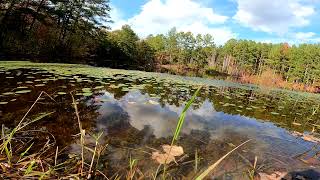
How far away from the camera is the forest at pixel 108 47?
896 inches

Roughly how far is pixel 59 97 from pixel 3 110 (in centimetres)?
180

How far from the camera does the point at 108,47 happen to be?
44.4 metres

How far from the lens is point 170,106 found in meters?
6.84

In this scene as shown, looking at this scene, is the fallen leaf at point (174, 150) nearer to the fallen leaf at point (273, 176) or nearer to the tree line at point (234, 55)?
the fallen leaf at point (273, 176)

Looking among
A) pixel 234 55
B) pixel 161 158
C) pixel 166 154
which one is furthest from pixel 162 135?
pixel 234 55

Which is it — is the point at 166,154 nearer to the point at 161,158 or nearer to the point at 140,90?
the point at 161,158

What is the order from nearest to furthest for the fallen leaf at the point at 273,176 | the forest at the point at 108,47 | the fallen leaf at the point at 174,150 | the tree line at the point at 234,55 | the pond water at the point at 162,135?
the fallen leaf at the point at 273,176 < the pond water at the point at 162,135 < the fallen leaf at the point at 174,150 < the forest at the point at 108,47 < the tree line at the point at 234,55

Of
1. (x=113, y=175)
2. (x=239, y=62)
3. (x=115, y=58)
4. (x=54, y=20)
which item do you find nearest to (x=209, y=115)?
(x=113, y=175)

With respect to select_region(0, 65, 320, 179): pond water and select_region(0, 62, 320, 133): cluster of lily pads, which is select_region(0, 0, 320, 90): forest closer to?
select_region(0, 62, 320, 133): cluster of lily pads

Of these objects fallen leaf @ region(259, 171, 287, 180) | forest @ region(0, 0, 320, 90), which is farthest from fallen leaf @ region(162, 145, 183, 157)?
forest @ region(0, 0, 320, 90)

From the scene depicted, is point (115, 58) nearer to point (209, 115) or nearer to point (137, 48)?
point (137, 48)

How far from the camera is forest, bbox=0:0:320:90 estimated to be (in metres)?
22.8

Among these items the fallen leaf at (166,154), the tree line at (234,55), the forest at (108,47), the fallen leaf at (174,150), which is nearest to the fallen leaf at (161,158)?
the fallen leaf at (166,154)

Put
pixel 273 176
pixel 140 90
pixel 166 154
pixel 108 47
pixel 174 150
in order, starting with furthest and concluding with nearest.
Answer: pixel 108 47 < pixel 140 90 < pixel 174 150 < pixel 166 154 < pixel 273 176
